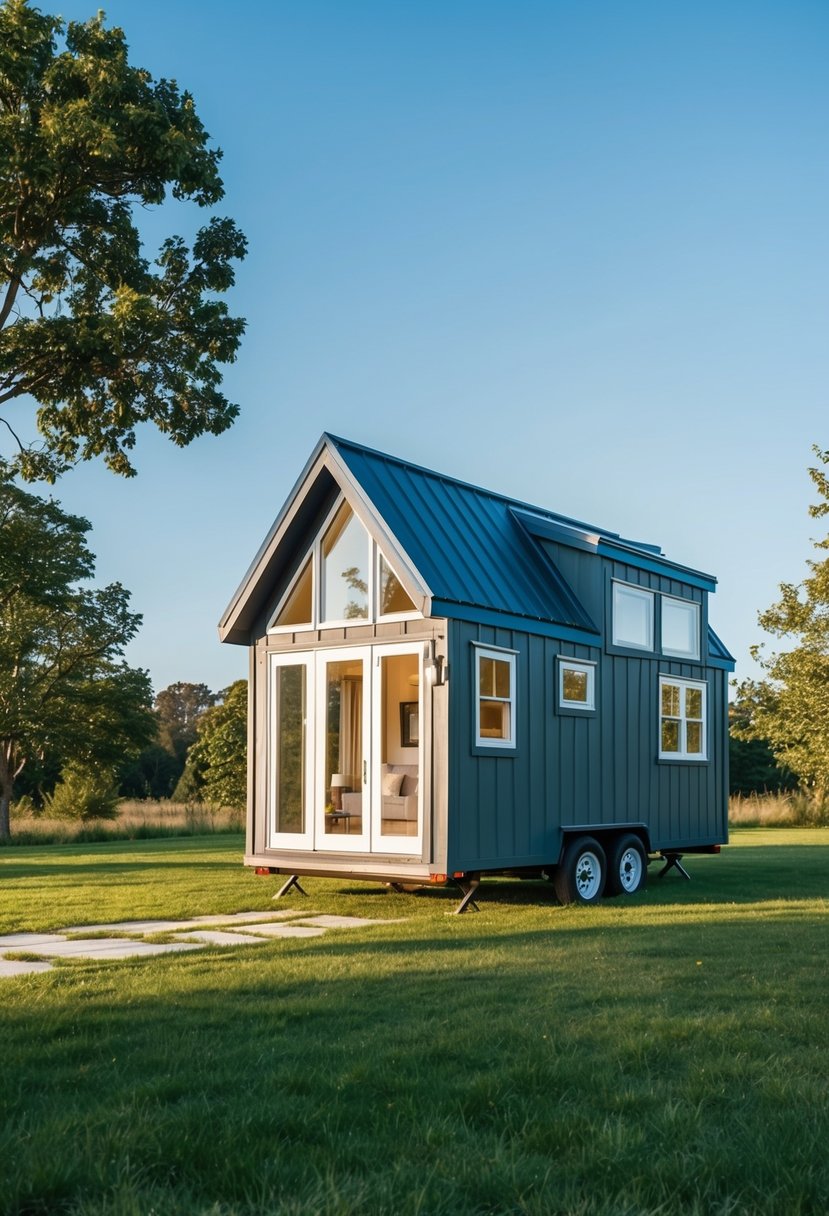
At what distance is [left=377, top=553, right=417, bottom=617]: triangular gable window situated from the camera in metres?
12.4

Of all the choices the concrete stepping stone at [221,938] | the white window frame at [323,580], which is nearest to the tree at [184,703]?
the white window frame at [323,580]

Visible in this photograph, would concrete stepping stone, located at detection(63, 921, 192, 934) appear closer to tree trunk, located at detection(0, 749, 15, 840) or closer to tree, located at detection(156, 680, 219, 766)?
tree trunk, located at detection(0, 749, 15, 840)

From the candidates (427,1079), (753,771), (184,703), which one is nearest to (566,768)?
(427,1079)

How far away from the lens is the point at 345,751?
511 inches

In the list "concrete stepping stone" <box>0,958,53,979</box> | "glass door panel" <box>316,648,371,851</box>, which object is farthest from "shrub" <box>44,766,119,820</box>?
"concrete stepping stone" <box>0,958,53,979</box>

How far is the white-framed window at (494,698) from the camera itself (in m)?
12.2

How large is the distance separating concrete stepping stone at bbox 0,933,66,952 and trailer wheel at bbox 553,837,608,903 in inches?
221

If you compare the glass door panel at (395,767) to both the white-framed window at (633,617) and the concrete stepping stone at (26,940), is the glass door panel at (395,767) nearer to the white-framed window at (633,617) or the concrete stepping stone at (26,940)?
the white-framed window at (633,617)

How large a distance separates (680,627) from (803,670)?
→ 16443 mm

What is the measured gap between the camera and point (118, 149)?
1274 cm

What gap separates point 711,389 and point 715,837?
6581 mm

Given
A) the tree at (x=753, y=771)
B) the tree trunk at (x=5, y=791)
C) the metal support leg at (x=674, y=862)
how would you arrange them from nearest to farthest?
the metal support leg at (x=674, y=862), the tree trunk at (x=5, y=791), the tree at (x=753, y=771)

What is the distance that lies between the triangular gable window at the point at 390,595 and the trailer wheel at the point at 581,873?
3470 millimetres

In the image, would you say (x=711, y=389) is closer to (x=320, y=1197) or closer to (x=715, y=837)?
(x=715, y=837)
